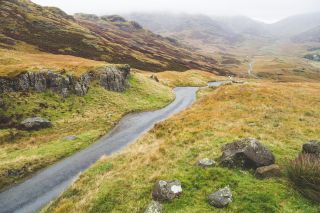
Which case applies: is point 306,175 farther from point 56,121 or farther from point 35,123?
point 56,121

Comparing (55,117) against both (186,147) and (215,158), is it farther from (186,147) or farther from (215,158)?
(215,158)

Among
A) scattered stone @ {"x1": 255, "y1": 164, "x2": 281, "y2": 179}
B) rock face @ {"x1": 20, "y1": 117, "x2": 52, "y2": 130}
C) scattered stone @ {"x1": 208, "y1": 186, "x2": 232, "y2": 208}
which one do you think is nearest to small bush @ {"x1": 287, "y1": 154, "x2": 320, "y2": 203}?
scattered stone @ {"x1": 255, "y1": 164, "x2": 281, "y2": 179}

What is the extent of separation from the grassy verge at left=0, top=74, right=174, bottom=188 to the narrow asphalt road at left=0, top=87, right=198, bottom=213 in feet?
3.89

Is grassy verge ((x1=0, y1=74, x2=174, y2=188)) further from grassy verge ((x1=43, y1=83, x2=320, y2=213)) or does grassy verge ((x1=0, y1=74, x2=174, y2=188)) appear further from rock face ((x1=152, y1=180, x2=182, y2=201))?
rock face ((x1=152, y1=180, x2=182, y2=201))

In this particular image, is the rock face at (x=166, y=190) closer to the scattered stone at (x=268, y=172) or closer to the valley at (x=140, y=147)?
the valley at (x=140, y=147)

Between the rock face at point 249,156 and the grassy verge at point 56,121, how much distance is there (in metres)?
18.4

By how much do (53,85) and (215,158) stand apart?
115ft

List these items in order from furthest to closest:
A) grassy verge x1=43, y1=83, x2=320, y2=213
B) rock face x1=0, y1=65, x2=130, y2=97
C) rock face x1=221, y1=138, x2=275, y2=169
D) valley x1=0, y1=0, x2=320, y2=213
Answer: rock face x1=0, y1=65, x2=130, y2=97, rock face x1=221, y1=138, x2=275, y2=169, valley x1=0, y1=0, x2=320, y2=213, grassy verge x1=43, y1=83, x2=320, y2=213

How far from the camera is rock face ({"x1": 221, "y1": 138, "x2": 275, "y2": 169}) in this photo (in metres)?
19.0

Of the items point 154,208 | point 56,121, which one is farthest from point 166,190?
point 56,121

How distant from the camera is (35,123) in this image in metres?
38.1

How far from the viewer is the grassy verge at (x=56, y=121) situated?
29625 millimetres

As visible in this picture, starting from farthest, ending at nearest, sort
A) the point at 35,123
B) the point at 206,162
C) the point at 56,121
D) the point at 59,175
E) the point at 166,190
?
the point at 56,121, the point at 35,123, the point at 59,175, the point at 206,162, the point at 166,190

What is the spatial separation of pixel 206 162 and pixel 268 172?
12.4 feet
